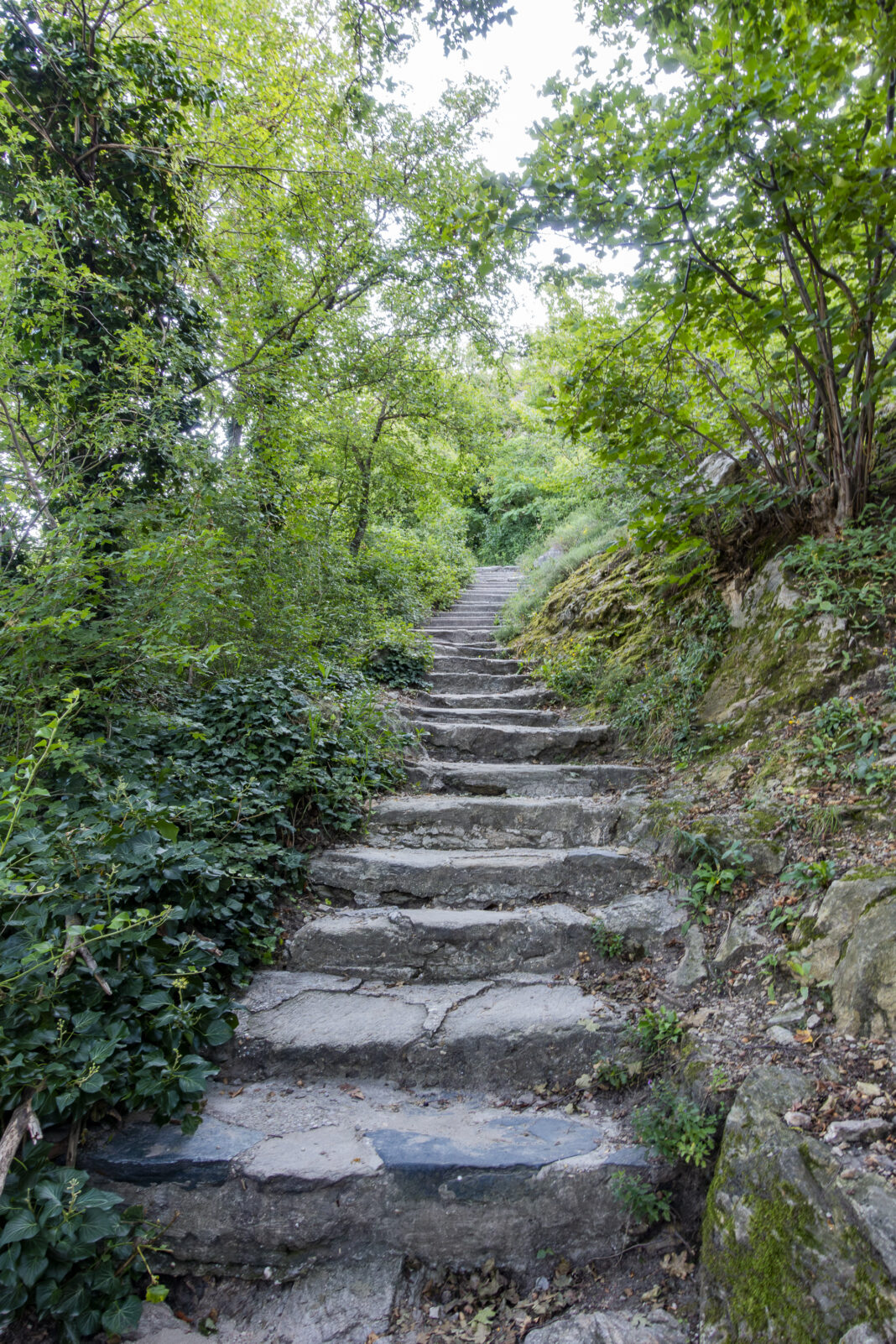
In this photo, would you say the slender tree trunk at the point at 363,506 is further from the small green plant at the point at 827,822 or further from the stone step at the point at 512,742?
the small green plant at the point at 827,822

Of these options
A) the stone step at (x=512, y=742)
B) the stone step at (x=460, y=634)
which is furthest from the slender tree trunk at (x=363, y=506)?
the stone step at (x=512, y=742)

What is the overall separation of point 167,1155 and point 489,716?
382cm

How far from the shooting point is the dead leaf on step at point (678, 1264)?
1.75 meters

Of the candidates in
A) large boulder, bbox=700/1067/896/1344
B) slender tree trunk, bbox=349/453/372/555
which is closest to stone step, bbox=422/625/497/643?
slender tree trunk, bbox=349/453/372/555

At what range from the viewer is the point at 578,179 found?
9.02 ft

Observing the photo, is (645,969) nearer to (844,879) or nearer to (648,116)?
(844,879)

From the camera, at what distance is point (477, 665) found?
22.5 ft

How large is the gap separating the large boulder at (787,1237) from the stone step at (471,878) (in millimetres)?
1386

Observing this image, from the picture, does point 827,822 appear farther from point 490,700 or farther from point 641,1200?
point 490,700

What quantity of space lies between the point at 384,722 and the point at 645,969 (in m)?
2.57

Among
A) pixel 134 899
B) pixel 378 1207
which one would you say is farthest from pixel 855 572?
pixel 134 899

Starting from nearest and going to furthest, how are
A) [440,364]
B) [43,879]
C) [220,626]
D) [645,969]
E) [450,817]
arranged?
1. [43,879]
2. [645,969]
3. [450,817]
4. [220,626]
5. [440,364]

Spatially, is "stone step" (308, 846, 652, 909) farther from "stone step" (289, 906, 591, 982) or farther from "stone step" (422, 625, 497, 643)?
"stone step" (422, 625, 497, 643)

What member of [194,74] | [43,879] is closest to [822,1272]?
[43,879]
